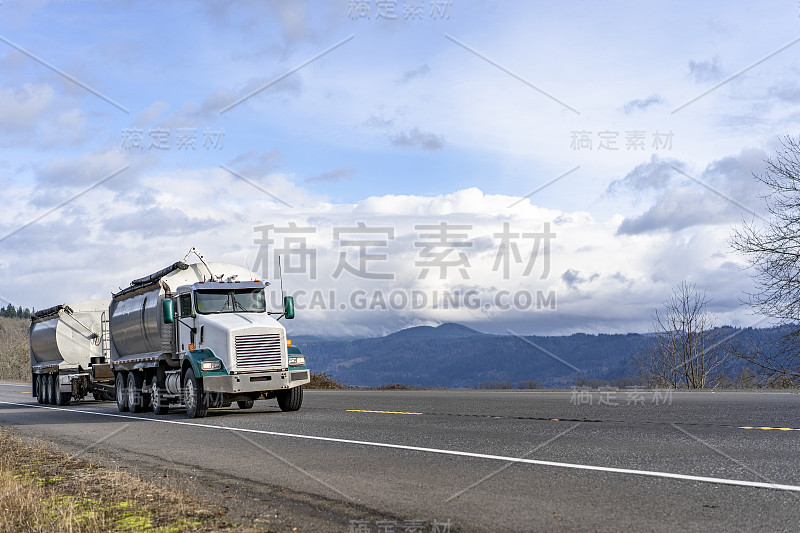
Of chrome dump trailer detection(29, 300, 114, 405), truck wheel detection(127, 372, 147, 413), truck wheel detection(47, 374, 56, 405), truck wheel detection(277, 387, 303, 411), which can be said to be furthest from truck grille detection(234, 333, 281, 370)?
truck wheel detection(47, 374, 56, 405)

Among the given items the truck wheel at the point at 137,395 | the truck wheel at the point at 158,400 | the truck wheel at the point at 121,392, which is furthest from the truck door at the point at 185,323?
the truck wheel at the point at 121,392

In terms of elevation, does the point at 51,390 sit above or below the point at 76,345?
below

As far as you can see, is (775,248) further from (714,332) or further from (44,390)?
(44,390)

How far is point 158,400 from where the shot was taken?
23.1 m

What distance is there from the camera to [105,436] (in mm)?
16391

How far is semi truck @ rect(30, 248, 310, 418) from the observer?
65.1 feet

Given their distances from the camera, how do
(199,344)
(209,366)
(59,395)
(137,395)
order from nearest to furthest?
1. (209,366)
2. (199,344)
3. (137,395)
4. (59,395)

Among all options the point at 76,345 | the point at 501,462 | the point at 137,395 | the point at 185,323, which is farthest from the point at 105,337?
the point at 501,462

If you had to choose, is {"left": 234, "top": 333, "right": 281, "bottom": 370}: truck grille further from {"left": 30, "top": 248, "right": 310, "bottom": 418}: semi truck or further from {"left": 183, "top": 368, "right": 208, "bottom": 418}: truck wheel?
{"left": 183, "top": 368, "right": 208, "bottom": 418}: truck wheel

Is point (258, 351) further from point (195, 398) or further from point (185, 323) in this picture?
point (185, 323)

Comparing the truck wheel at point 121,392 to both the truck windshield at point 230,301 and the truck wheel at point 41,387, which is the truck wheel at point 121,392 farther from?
the truck wheel at point 41,387

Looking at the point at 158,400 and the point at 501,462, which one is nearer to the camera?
the point at 501,462

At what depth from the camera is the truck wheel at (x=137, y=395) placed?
24266mm

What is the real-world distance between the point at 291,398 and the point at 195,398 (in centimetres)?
247
